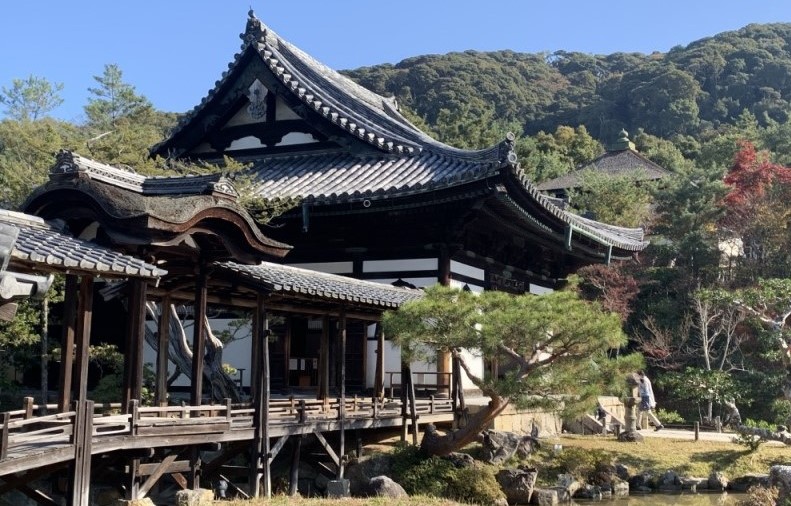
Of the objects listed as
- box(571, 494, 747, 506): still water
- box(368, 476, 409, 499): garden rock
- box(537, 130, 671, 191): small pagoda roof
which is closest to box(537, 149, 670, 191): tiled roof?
box(537, 130, 671, 191): small pagoda roof

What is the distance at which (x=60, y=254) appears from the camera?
8820 millimetres

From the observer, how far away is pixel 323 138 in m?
21.3

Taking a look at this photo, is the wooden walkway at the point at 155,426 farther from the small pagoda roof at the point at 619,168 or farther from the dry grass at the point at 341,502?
the small pagoda roof at the point at 619,168

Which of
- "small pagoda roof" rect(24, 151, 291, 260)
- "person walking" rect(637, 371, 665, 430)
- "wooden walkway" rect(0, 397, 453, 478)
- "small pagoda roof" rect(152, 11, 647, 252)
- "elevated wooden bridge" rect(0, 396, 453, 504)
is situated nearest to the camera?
"wooden walkway" rect(0, 397, 453, 478)

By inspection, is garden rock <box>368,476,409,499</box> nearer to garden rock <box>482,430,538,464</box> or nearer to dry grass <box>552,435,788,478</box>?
garden rock <box>482,430,538,464</box>

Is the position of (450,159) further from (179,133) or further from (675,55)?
(675,55)

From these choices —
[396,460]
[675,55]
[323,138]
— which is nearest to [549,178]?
[323,138]

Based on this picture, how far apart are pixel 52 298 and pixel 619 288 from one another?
23.2 meters

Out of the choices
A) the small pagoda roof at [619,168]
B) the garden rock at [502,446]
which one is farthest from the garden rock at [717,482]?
the small pagoda roof at [619,168]

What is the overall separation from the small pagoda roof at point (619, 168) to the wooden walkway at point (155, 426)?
109 feet

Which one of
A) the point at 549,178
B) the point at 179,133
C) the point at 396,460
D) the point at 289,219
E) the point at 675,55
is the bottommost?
the point at 396,460

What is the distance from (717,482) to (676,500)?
1.43m

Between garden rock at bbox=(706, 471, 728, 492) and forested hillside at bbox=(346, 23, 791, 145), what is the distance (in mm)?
63132

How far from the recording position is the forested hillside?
8706 cm
